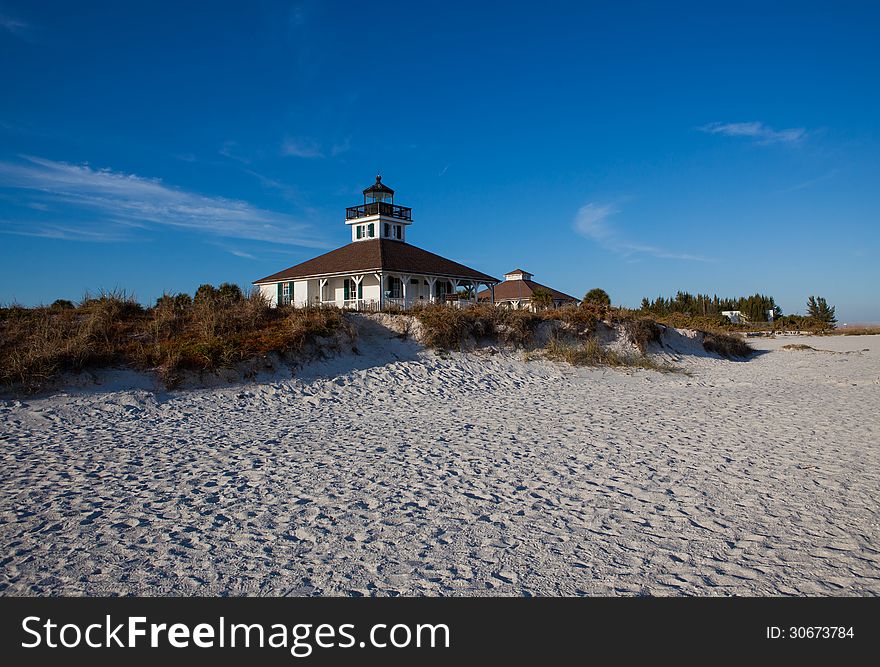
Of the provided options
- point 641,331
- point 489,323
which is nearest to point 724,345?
point 641,331

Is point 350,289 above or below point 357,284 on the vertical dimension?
below

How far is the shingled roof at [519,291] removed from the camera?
34.9 metres

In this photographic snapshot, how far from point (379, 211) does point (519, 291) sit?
1162cm

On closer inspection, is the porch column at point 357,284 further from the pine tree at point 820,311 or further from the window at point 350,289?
the pine tree at point 820,311

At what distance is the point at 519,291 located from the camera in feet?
117

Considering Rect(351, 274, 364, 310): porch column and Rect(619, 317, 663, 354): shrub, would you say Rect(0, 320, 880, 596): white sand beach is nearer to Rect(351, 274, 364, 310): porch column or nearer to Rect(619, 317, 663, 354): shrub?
Rect(619, 317, 663, 354): shrub

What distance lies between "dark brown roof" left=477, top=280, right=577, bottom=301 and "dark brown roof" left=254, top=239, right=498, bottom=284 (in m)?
5.97

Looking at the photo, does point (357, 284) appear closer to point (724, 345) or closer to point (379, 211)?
point (379, 211)

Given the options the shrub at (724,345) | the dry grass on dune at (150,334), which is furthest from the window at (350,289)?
the shrub at (724,345)

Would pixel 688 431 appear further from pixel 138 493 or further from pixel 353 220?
pixel 353 220

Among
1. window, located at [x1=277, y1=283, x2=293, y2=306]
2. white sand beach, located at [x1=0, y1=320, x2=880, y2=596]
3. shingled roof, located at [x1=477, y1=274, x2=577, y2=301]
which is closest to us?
white sand beach, located at [x1=0, y1=320, x2=880, y2=596]

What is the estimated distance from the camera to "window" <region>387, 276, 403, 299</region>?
26062 mm

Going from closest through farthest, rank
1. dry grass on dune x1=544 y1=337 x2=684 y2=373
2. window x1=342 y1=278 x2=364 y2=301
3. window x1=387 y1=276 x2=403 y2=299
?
dry grass on dune x1=544 y1=337 x2=684 y2=373 < window x1=342 y1=278 x2=364 y2=301 < window x1=387 y1=276 x2=403 y2=299

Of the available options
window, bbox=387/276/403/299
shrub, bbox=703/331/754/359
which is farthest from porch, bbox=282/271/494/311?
shrub, bbox=703/331/754/359
